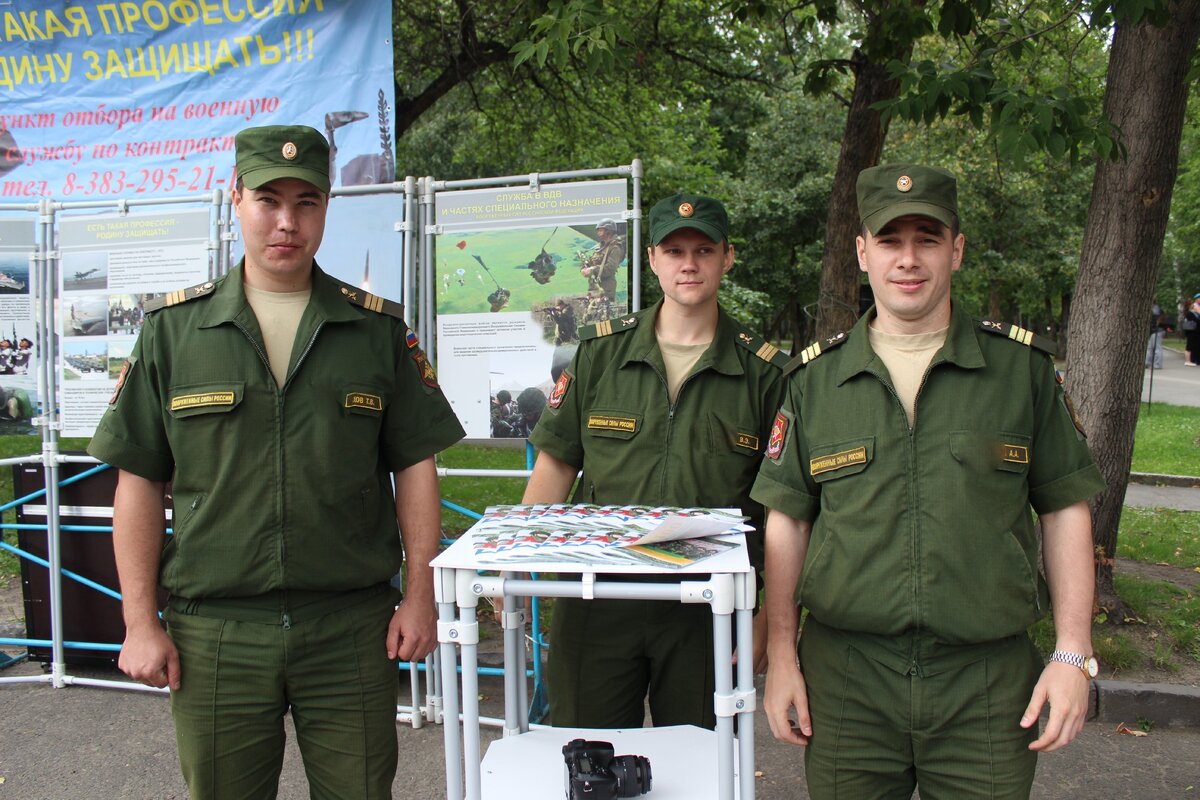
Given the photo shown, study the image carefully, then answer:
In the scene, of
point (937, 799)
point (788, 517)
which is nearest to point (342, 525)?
point (788, 517)

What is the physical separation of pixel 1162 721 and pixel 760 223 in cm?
1630

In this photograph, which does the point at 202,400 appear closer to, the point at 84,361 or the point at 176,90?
the point at 84,361

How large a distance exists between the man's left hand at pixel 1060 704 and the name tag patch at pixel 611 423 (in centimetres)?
122

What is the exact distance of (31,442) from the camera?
338 inches

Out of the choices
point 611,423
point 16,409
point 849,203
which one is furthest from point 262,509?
point 849,203

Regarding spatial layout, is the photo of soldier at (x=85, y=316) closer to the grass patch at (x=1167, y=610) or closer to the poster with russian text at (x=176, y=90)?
the poster with russian text at (x=176, y=90)

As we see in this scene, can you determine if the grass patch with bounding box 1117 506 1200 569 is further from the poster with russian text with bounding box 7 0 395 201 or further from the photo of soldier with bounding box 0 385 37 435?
the photo of soldier with bounding box 0 385 37 435

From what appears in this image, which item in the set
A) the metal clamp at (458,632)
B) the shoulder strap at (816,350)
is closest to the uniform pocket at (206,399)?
the metal clamp at (458,632)

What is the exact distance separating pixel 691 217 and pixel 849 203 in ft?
13.7

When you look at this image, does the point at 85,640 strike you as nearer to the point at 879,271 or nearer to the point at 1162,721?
the point at 879,271

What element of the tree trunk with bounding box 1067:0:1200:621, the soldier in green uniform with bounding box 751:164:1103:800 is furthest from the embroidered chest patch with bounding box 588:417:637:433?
the tree trunk with bounding box 1067:0:1200:621

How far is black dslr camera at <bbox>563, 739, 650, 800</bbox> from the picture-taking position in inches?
76.4

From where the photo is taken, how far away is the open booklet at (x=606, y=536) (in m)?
1.86

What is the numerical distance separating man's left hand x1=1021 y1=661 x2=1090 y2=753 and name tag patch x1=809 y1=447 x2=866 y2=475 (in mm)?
607
